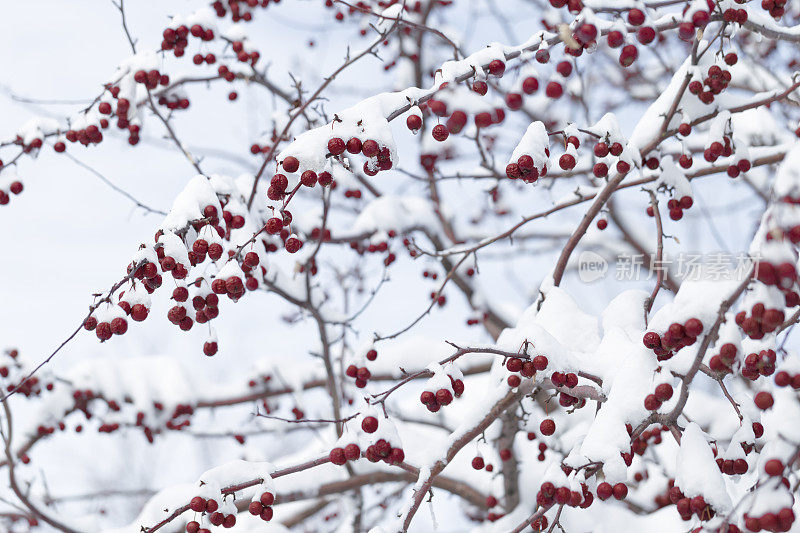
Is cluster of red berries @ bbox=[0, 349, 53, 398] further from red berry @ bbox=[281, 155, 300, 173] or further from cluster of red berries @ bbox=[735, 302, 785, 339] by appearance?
cluster of red berries @ bbox=[735, 302, 785, 339]

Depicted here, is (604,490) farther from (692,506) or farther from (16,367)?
(16,367)

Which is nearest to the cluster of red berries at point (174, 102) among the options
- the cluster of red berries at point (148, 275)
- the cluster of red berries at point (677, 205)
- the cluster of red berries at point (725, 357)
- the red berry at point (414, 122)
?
the cluster of red berries at point (148, 275)

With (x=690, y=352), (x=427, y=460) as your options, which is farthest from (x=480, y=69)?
(x=427, y=460)

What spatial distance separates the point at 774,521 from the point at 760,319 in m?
0.47

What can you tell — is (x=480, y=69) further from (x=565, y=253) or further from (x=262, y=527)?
(x=262, y=527)

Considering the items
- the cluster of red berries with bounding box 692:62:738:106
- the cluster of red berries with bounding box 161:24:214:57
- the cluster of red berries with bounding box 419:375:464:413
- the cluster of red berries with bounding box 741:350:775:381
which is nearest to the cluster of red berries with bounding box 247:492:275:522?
the cluster of red berries with bounding box 419:375:464:413

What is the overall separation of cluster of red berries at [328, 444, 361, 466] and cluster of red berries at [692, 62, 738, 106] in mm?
1845

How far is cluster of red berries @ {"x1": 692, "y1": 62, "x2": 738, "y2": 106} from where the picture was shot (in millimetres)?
2557

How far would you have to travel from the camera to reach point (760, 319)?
1.59 metres

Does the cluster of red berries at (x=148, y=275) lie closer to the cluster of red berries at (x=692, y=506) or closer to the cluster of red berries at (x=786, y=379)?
the cluster of red berries at (x=692, y=506)

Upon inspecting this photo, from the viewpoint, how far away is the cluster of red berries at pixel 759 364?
1.82m

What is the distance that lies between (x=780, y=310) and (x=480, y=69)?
3.86 feet

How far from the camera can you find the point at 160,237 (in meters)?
2.19

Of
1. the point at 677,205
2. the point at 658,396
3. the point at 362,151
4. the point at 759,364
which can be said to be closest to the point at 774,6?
the point at 677,205
